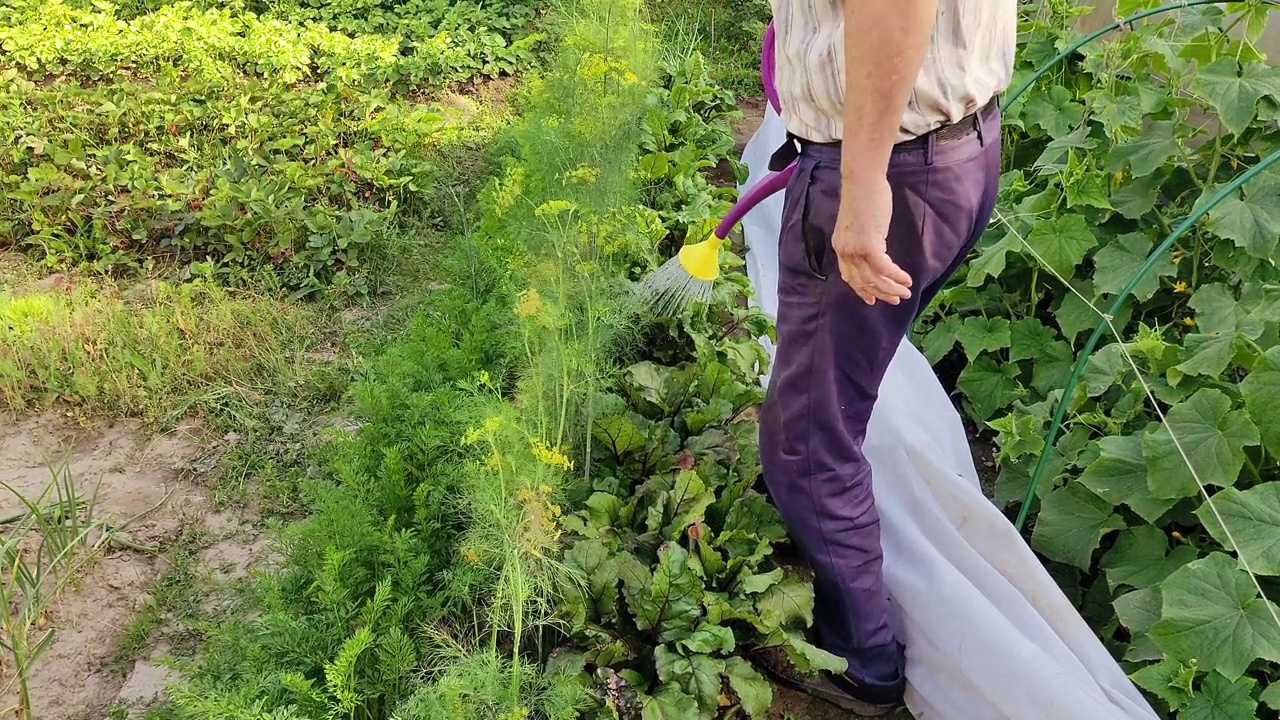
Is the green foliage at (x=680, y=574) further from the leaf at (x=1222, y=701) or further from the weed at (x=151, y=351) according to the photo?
the weed at (x=151, y=351)

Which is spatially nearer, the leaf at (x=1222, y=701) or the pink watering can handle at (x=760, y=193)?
the leaf at (x=1222, y=701)

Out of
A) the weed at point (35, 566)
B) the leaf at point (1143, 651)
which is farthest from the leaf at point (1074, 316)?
the weed at point (35, 566)

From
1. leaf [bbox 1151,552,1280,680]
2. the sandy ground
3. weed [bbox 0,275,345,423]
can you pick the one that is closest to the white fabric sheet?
leaf [bbox 1151,552,1280,680]

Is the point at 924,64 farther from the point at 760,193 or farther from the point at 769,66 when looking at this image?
the point at 760,193

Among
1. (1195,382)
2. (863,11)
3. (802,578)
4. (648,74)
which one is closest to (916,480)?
(802,578)

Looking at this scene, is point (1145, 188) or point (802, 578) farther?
point (1145, 188)

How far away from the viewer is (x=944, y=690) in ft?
6.50

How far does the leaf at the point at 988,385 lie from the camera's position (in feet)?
8.86

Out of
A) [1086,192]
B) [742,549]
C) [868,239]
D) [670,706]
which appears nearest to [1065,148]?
[1086,192]

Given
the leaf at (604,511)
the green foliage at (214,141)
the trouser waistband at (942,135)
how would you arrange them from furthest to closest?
1. the green foliage at (214,141)
2. the leaf at (604,511)
3. the trouser waistband at (942,135)

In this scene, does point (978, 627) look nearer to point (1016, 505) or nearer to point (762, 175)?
point (1016, 505)

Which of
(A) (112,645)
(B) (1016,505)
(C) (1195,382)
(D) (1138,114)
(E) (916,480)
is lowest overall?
(A) (112,645)

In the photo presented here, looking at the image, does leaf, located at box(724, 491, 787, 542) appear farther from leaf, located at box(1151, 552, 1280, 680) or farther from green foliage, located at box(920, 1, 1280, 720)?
leaf, located at box(1151, 552, 1280, 680)

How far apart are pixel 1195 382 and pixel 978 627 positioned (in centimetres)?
86
